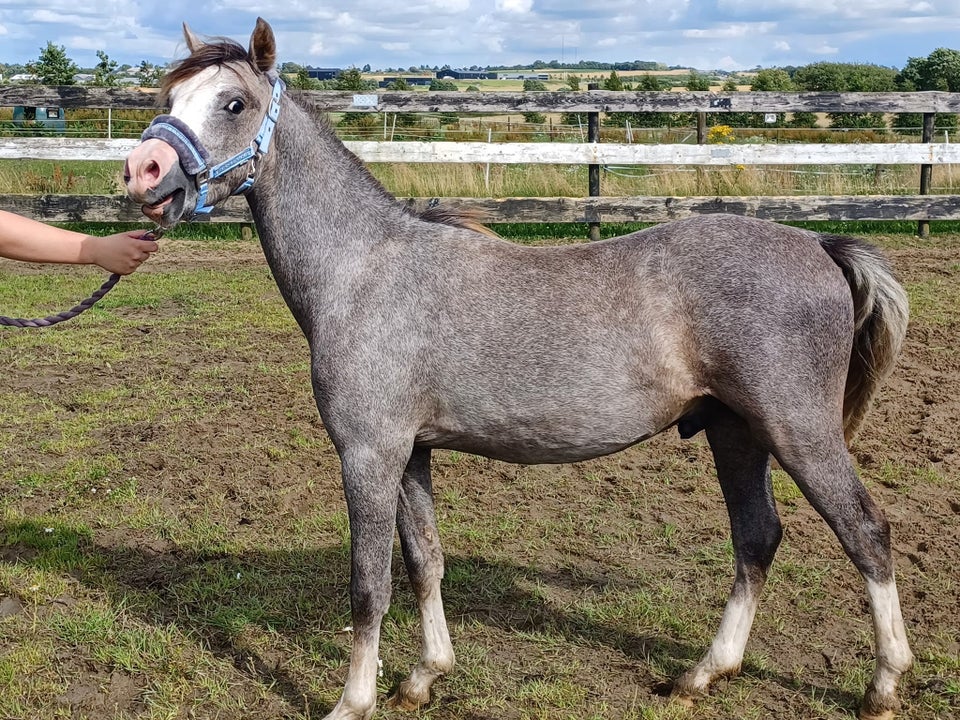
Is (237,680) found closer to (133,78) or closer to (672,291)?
(672,291)

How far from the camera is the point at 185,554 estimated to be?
4.68 metres

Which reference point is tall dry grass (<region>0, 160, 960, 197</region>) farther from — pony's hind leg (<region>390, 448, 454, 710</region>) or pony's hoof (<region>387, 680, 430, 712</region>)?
pony's hoof (<region>387, 680, 430, 712</region>)

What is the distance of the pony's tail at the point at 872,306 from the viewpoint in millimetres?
3303

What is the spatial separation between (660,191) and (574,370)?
1061cm

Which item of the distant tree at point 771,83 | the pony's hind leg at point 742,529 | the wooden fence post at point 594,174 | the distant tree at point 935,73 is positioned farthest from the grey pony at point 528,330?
the distant tree at point 935,73

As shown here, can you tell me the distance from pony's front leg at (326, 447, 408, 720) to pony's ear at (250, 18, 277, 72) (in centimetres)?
140

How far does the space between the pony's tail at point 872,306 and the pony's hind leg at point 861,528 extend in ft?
1.53

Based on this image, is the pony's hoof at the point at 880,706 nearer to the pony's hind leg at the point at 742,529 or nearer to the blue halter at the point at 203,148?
the pony's hind leg at the point at 742,529

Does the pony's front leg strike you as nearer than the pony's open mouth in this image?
No

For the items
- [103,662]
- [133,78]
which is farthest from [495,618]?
[133,78]

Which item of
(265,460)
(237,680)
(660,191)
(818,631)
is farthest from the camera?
(660,191)

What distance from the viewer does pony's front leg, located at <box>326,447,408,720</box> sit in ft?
10.5

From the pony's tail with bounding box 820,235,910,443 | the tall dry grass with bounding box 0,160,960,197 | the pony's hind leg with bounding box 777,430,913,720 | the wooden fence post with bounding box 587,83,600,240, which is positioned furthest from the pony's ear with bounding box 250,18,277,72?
the tall dry grass with bounding box 0,160,960,197

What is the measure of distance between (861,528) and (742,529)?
0.57m
